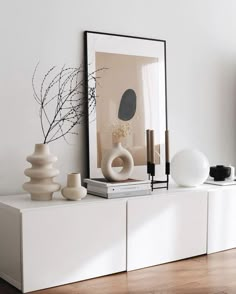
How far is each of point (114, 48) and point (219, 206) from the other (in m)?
1.34

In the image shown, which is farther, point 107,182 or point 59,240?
point 107,182

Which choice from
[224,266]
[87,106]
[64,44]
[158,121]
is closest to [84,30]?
[64,44]

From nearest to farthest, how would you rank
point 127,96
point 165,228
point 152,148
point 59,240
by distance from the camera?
1. point 59,240
2. point 165,228
3. point 152,148
4. point 127,96

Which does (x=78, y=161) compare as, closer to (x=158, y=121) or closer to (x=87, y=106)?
(x=87, y=106)

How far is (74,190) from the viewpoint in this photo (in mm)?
3006

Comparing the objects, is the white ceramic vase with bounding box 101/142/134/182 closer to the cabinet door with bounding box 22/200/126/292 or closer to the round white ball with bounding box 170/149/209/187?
the cabinet door with bounding box 22/200/126/292

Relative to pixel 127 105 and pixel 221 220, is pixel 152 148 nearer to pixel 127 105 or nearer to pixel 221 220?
pixel 127 105

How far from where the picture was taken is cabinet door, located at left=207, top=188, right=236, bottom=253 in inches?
140

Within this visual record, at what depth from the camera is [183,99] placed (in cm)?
407

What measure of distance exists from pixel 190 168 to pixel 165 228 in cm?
52

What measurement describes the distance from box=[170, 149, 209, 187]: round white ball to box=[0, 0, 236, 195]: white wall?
374mm

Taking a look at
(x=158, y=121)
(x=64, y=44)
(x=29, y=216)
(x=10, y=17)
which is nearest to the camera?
(x=29, y=216)

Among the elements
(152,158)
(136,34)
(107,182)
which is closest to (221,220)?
(152,158)

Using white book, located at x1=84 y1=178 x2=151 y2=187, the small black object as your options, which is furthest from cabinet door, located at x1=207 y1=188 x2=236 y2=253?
white book, located at x1=84 y1=178 x2=151 y2=187
